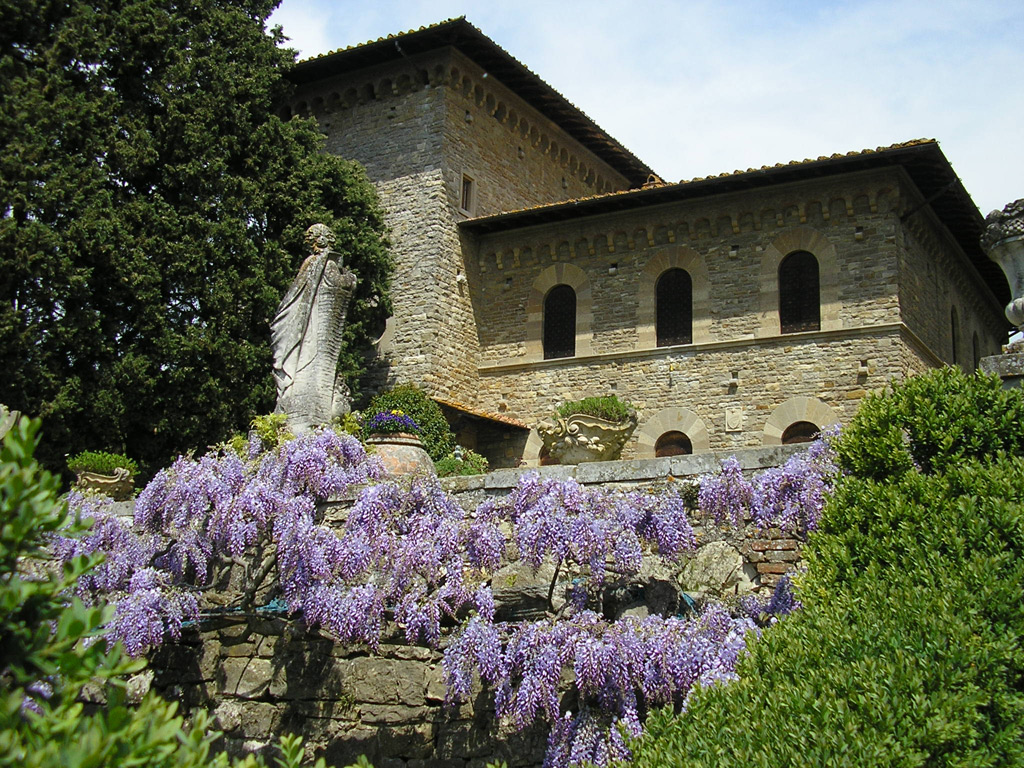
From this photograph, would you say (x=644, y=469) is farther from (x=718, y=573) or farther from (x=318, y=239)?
(x=318, y=239)

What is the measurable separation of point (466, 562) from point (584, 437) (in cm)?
914

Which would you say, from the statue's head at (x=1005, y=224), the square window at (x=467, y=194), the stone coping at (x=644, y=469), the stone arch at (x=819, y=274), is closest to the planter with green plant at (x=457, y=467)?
the stone coping at (x=644, y=469)

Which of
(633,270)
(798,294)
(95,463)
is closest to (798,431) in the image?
(798,294)

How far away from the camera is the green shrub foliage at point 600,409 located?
59.6 feet

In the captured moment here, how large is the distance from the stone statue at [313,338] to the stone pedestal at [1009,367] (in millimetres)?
7038

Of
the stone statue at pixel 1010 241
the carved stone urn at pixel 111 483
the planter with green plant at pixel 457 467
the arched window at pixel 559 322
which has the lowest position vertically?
the carved stone urn at pixel 111 483

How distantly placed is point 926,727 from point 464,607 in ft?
15.4

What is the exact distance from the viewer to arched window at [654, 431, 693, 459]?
771 inches

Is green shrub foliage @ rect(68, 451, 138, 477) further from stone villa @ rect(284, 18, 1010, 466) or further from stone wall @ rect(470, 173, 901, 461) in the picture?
stone wall @ rect(470, 173, 901, 461)

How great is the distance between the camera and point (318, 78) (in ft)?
75.7

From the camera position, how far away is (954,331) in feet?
74.1

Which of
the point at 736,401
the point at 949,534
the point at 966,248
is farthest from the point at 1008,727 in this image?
the point at 966,248

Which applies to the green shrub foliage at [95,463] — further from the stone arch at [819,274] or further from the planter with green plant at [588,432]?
the stone arch at [819,274]

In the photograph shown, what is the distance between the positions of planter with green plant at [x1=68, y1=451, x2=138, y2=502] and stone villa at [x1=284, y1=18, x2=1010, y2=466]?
7265 mm
